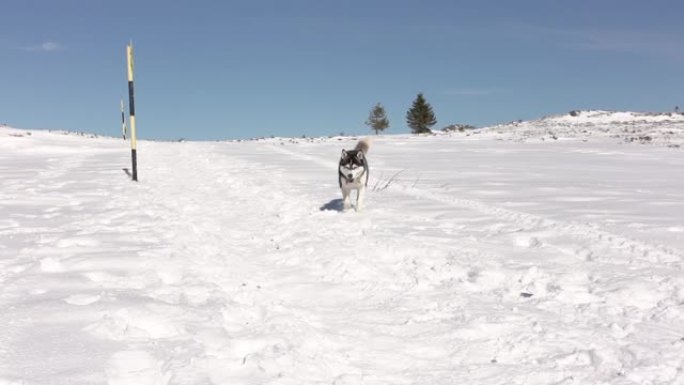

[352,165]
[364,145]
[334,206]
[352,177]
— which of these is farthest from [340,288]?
[364,145]

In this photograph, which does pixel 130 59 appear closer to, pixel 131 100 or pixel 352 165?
pixel 131 100

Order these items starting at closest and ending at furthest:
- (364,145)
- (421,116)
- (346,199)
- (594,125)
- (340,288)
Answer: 1. (340,288)
2. (346,199)
3. (364,145)
4. (594,125)
5. (421,116)

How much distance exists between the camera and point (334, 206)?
31.0 ft

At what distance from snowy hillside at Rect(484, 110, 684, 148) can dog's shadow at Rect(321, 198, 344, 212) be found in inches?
930

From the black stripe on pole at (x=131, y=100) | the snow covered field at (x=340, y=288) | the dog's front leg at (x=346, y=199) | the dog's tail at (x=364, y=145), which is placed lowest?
the snow covered field at (x=340, y=288)

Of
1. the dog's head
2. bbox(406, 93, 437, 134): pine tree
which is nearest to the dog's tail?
the dog's head

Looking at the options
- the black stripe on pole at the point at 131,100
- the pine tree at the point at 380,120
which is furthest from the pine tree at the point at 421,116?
the black stripe on pole at the point at 131,100

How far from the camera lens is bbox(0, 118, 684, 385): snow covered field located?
317cm

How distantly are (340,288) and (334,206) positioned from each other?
4.65m

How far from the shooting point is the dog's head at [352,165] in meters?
8.98


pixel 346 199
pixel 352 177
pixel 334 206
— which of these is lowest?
pixel 334 206

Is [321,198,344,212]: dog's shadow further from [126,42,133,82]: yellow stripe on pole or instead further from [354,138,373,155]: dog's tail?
[126,42,133,82]: yellow stripe on pole

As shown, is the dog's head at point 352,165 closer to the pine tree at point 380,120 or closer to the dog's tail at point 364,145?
the dog's tail at point 364,145

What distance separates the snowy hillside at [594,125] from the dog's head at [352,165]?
939 inches
